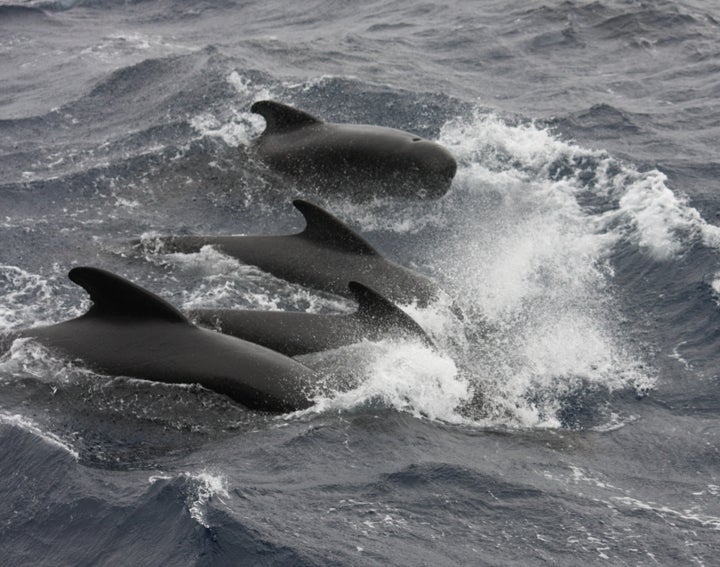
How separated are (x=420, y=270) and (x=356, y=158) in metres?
2.32

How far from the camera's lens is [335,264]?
14781 mm

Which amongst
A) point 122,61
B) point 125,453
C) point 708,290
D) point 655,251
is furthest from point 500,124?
point 125,453


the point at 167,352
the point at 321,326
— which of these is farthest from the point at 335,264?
the point at 167,352

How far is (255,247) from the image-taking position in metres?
15.7

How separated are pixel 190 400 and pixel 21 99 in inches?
645

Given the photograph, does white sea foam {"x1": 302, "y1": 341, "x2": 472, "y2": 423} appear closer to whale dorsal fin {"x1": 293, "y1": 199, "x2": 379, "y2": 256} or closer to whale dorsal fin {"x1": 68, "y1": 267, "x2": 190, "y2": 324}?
whale dorsal fin {"x1": 68, "y1": 267, "x2": 190, "y2": 324}

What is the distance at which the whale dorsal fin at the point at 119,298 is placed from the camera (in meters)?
11.1

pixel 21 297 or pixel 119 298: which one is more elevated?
pixel 119 298

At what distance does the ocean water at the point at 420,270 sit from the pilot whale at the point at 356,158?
483 millimetres

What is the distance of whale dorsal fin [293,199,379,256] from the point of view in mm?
14383

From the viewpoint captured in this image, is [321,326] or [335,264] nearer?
[321,326]

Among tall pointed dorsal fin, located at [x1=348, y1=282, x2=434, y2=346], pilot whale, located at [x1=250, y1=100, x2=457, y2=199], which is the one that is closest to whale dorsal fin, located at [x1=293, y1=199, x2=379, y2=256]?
tall pointed dorsal fin, located at [x1=348, y1=282, x2=434, y2=346]

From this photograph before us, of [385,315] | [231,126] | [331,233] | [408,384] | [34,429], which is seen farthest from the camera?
[231,126]

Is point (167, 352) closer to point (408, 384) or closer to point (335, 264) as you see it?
point (408, 384)
